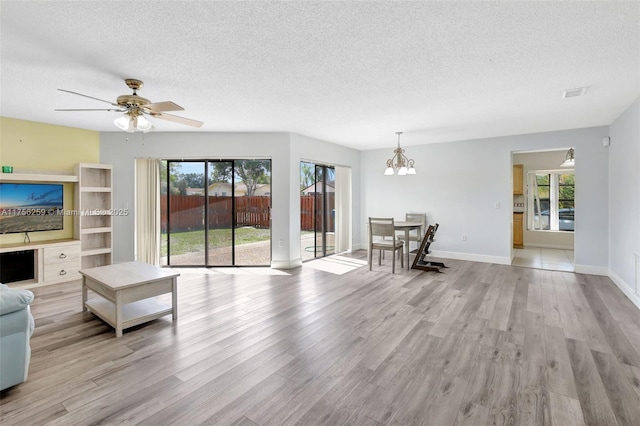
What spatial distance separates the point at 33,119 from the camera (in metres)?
4.31

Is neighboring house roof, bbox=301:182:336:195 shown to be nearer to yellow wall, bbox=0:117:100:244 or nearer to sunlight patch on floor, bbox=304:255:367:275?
sunlight patch on floor, bbox=304:255:367:275

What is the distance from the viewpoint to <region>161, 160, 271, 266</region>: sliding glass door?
5383 millimetres

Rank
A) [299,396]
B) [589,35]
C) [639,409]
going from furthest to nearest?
1. [589,35]
2. [299,396]
3. [639,409]

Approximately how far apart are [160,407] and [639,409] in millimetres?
2832

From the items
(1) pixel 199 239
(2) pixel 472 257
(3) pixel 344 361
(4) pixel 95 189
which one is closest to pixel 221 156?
(1) pixel 199 239

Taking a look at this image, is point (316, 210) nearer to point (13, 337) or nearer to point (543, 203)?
point (13, 337)

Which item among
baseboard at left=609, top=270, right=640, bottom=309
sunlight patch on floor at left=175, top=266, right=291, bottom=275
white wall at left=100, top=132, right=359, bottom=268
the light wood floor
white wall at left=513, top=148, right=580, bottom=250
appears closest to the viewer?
the light wood floor

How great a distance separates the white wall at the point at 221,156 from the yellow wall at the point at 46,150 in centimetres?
25

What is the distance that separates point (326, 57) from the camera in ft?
8.10

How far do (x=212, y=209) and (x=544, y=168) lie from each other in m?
7.62

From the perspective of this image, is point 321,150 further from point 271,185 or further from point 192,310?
point 192,310

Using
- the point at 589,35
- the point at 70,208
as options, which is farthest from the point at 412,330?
the point at 70,208

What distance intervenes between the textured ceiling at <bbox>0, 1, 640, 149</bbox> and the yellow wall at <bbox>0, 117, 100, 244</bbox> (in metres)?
0.29

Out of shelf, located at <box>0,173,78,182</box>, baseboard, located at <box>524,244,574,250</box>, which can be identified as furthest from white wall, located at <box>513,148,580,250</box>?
shelf, located at <box>0,173,78,182</box>
